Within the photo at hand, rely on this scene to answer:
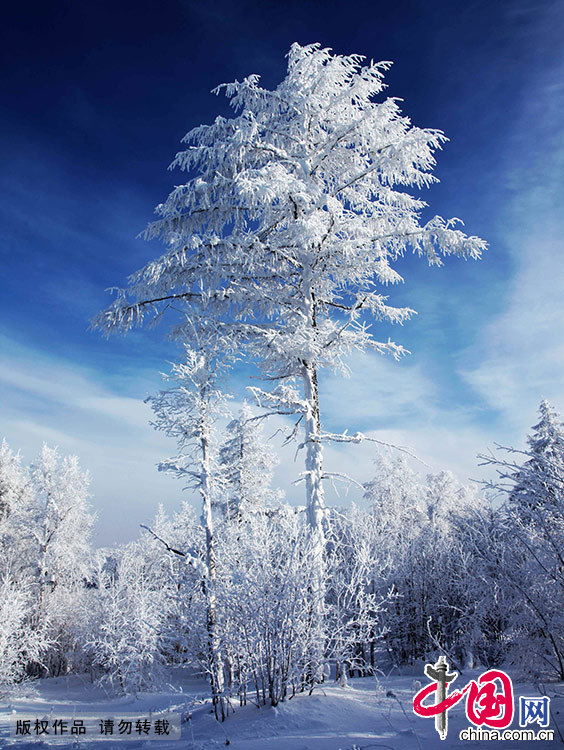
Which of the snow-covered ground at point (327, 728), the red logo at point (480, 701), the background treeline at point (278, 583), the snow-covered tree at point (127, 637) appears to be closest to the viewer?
the red logo at point (480, 701)

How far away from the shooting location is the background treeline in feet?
18.4

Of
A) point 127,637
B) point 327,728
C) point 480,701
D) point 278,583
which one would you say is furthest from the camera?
point 127,637

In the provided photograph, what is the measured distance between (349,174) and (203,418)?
5.90 m

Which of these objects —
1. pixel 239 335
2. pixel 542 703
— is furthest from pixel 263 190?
pixel 542 703

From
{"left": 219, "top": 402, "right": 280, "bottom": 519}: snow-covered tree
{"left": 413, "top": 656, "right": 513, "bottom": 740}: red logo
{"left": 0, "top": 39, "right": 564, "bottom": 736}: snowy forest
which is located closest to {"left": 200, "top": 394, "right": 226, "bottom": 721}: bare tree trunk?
{"left": 0, "top": 39, "right": 564, "bottom": 736}: snowy forest

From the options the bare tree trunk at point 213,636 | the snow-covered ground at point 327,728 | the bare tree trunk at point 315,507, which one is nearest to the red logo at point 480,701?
the snow-covered ground at point 327,728

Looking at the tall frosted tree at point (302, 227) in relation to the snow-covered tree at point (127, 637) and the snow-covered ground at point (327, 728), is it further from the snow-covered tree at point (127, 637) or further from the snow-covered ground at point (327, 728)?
the snow-covered tree at point (127, 637)

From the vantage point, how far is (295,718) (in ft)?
16.2

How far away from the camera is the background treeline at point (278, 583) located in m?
5.61

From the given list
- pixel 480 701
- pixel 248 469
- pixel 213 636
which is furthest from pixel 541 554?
pixel 248 469

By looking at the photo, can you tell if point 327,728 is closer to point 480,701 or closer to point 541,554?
point 480,701

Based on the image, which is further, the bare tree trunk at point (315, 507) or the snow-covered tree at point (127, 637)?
the snow-covered tree at point (127, 637)

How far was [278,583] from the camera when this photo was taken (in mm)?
5664

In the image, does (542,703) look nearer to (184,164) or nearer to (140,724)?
(140,724)
